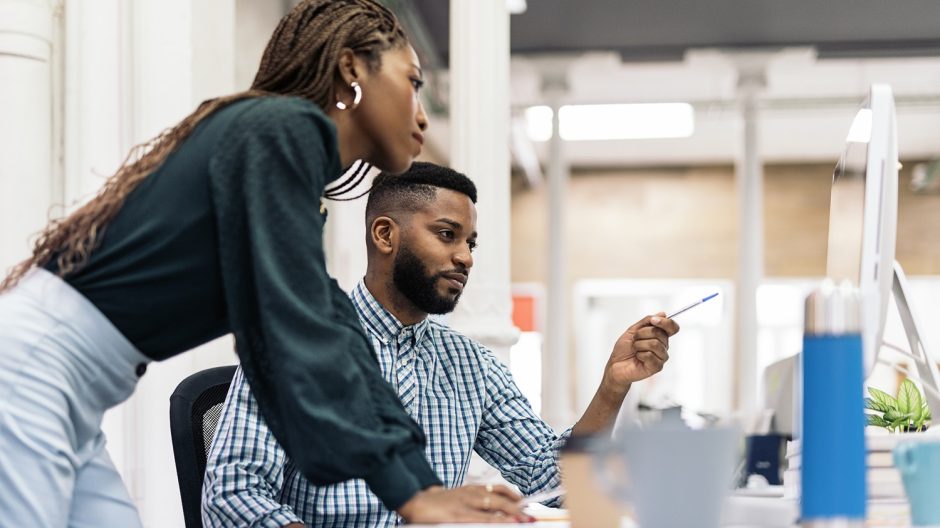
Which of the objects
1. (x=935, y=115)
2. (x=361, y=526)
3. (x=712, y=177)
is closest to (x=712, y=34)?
(x=935, y=115)

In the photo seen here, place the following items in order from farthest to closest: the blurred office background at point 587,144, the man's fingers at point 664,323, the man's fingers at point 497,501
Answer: the blurred office background at point 587,144 → the man's fingers at point 664,323 → the man's fingers at point 497,501

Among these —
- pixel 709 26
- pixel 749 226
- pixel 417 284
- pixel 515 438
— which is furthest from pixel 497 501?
pixel 749 226

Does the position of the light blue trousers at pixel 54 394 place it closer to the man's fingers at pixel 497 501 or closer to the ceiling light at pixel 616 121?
the man's fingers at pixel 497 501

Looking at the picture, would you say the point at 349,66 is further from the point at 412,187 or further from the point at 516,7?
the point at 516,7

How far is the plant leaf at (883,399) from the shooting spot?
1394 millimetres

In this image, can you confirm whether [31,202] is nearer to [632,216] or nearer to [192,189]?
[192,189]

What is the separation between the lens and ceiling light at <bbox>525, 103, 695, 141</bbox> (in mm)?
8984

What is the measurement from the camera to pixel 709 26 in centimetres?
675

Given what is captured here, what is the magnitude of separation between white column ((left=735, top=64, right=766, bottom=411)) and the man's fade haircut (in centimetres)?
540

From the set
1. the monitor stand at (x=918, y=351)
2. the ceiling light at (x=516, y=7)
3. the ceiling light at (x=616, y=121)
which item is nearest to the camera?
the monitor stand at (x=918, y=351)

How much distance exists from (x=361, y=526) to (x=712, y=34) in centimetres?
603

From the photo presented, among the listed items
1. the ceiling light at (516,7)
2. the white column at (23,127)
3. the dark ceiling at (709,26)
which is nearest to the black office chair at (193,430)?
the white column at (23,127)

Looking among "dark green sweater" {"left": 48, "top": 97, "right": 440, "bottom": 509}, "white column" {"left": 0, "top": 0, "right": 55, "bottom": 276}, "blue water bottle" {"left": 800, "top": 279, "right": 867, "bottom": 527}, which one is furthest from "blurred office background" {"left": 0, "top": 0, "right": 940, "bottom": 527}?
"dark green sweater" {"left": 48, "top": 97, "right": 440, "bottom": 509}

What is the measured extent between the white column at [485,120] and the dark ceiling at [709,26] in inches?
98.3
